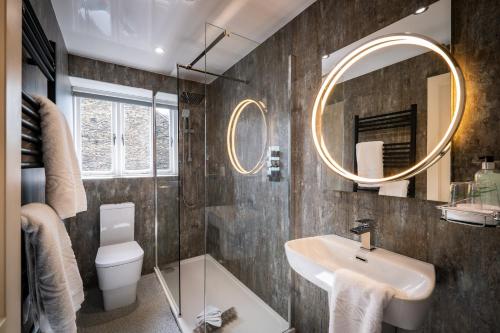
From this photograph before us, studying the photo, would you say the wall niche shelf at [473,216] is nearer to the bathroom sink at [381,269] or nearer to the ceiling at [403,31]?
the bathroom sink at [381,269]

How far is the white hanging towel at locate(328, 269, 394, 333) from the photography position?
811 millimetres

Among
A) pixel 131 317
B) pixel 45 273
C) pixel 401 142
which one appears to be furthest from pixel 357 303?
pixel 131 317

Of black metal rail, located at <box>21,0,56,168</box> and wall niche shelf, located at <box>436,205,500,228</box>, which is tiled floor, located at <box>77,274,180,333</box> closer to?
black metal rail, located at <box>21,0,56,168</box>

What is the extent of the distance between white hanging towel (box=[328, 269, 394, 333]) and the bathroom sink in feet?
0.15

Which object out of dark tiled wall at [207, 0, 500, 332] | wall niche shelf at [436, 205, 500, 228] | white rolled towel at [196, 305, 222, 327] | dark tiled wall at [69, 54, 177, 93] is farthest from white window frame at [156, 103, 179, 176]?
wall niche shelf at [436, 205, 500, 228]

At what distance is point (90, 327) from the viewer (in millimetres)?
1812

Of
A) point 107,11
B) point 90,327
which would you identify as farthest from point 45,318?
point 107,11

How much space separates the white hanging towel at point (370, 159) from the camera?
3.95ft

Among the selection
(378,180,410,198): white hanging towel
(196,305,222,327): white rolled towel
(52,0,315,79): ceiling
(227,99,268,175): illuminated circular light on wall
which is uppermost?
(52,0,315,79): ceiling

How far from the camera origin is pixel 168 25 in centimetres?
173

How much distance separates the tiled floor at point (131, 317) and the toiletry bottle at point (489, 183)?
211 centimetres

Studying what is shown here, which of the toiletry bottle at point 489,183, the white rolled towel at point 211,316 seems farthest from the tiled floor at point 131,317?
the toiletry bottle at point 489,183

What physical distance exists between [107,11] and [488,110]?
2247mm

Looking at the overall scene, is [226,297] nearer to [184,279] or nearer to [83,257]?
[184,279]
